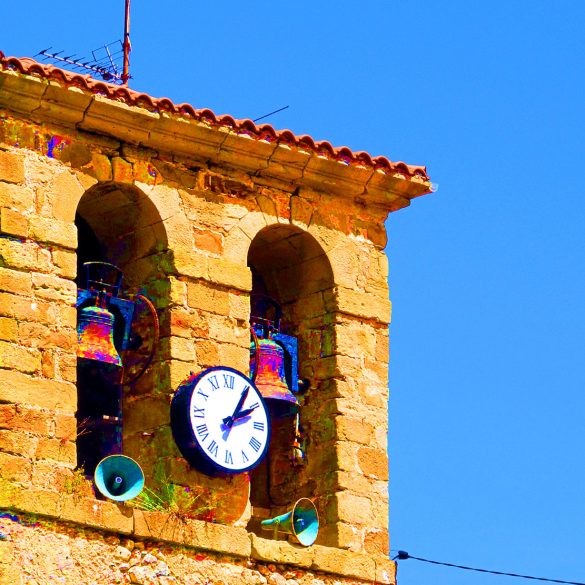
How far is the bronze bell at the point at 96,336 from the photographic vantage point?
20.6 meters

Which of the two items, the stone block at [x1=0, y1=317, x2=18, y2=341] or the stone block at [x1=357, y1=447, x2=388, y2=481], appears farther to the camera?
the stone block at [x1=357, y1=447, x2=388, y2=481]

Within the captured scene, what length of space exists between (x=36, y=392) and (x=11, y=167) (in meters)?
1.62

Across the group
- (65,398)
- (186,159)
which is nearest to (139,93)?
(186,159)

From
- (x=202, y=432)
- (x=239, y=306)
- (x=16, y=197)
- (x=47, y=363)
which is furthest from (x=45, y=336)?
(x=239, y=306)

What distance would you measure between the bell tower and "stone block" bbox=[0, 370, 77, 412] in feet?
0.05

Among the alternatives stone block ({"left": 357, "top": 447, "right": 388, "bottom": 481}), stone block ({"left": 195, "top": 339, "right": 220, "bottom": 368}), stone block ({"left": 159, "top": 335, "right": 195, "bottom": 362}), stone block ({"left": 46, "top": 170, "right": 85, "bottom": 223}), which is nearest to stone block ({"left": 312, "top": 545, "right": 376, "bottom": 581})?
stone block ({"left": 357, "top": 447, "right": 388, "bottom": 481})

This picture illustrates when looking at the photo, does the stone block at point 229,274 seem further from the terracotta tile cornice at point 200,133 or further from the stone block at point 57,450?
the stone block at point 57,450

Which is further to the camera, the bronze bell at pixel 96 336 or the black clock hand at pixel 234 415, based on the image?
the black clock hand at pixel 234 415

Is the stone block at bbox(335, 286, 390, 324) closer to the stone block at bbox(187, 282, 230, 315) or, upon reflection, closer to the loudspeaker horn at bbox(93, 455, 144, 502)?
the stone block at bbox(187, 282, 230, 315)

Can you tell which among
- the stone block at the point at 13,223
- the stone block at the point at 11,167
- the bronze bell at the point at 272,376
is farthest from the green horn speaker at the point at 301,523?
the stone block at the point at 11,167

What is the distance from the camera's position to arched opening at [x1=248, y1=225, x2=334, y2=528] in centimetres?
2181

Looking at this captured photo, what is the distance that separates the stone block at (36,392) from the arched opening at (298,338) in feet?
7.21

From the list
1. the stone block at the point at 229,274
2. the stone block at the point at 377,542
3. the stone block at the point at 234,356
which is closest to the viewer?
the stone block at the point at 234,356

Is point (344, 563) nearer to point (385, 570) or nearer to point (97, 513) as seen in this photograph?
point (385, 570)
